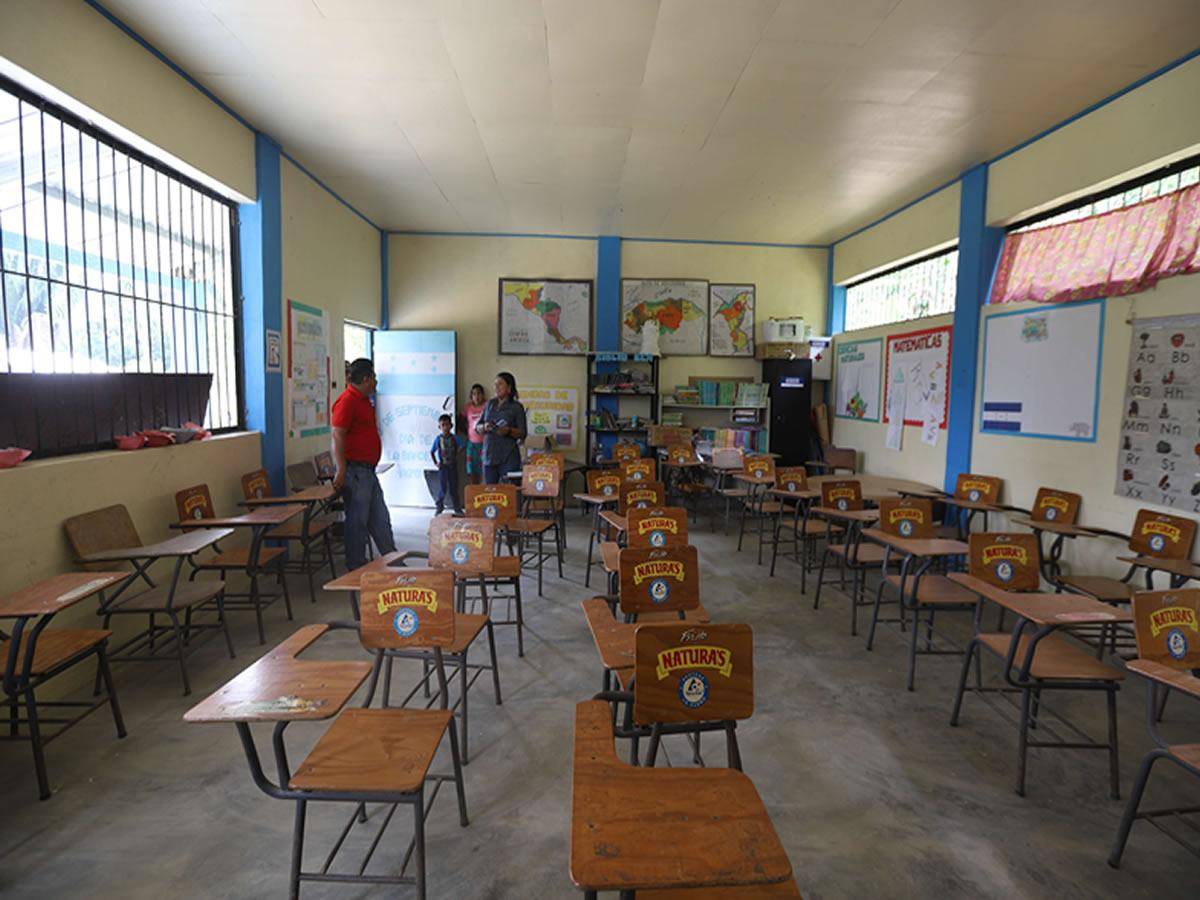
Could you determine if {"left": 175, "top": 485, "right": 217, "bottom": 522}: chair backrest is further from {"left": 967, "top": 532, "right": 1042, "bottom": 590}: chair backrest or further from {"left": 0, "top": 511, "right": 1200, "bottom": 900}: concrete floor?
{"left": 967, "top": 532, "right": 1042, "bottom": 590}: chair backrest

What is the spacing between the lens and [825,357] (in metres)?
8.72

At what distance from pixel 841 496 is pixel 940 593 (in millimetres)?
1423

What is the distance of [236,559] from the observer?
13.5 ft

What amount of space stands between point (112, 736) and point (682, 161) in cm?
561

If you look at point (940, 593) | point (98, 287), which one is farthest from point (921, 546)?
point (98, 287)

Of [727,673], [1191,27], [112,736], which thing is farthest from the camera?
[1191,27]

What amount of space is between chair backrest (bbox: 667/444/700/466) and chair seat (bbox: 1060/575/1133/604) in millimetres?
4050

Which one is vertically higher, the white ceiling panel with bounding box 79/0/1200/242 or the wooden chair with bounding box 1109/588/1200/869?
the white ceiling panel with bounding box 79/0/1200/242

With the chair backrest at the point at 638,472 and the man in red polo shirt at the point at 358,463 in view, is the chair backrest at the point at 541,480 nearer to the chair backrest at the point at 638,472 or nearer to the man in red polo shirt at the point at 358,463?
the chair backrest at the point at 638,472

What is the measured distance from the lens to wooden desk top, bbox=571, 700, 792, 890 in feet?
3.99

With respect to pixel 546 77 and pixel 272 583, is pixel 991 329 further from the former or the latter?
pixel 272 583

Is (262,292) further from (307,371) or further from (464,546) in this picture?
(464,546)

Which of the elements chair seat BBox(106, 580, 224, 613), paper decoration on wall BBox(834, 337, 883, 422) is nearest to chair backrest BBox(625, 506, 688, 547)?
chair seat BBox(106, 580, 224, 613)

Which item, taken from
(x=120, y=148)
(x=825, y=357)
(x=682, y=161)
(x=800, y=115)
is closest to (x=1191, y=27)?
(x=800, y=115)
